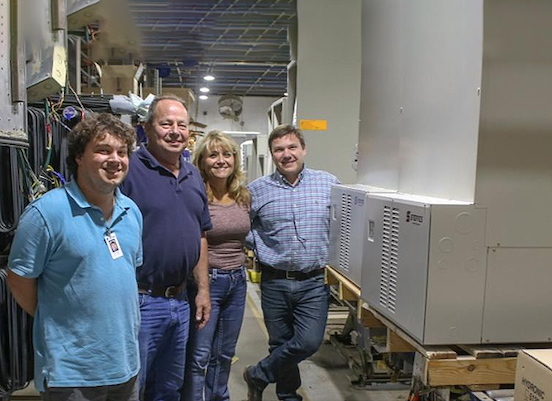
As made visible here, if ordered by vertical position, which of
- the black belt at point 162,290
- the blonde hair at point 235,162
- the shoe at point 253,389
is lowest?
the shoe at point 253,389

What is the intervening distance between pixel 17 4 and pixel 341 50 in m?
2.83

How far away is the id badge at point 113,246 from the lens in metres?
1.54

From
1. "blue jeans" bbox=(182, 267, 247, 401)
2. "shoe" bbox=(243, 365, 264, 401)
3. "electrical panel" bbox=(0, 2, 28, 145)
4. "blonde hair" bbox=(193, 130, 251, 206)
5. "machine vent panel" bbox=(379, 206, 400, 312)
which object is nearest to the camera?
"machine vent panel" bbox=(379, 206, 400, 312)

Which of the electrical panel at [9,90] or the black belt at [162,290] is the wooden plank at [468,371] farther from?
the electrical panel at [9,90]

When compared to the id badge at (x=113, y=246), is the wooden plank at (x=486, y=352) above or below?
below

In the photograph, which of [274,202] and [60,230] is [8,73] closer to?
[60,230]

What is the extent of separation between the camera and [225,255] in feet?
7.93

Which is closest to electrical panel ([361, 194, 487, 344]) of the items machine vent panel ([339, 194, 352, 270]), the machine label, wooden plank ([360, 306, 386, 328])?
the machine label

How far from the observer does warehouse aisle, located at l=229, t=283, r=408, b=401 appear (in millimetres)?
3115

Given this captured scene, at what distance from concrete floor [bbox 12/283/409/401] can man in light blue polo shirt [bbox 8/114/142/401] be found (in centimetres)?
171

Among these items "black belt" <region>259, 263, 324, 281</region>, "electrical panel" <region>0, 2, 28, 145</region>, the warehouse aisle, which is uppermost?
"electrical panel" <region>0, 2, 28, 145</region>

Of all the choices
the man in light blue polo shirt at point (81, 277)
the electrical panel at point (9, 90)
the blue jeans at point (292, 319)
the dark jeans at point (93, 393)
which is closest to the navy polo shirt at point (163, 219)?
the man in light blue polo shirt at point (81, 277)

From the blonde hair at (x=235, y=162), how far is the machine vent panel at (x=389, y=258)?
0.89 metres

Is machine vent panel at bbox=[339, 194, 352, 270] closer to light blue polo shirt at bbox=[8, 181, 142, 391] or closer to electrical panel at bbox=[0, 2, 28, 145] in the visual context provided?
light blue polo shirt at bbox=[8, 181, 142, 391]
